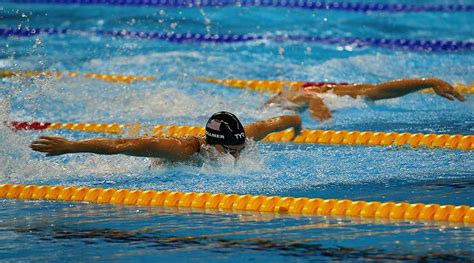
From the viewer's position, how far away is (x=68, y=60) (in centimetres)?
1001

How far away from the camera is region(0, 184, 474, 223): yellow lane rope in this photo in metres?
4.63

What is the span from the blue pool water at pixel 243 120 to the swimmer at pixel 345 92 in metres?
0.09

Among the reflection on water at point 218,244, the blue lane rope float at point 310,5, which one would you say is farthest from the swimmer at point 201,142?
the blue lane rope float at point 310,5

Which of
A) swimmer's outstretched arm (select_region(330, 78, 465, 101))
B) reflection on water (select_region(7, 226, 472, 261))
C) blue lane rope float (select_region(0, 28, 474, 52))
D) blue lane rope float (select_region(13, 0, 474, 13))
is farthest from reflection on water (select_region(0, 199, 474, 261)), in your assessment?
blue lane rope float (select_region(13, 0, 474, 13))

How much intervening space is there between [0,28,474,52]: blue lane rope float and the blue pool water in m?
0.16

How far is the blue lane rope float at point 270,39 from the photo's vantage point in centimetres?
1013

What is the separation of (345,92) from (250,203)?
295 centimetres

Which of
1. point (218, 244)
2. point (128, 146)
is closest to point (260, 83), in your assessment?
point (128, 146)

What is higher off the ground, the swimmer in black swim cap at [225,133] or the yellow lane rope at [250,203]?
the swimmer in black swim cap at [225,133]

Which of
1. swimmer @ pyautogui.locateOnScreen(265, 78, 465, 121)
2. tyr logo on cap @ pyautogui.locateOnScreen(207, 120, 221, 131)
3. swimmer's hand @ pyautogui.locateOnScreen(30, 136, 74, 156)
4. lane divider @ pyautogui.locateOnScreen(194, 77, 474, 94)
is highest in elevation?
swimmer's hand @ pyautogui.locateOnScreen(30, 136, 74, 156)

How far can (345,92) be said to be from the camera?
775 cm

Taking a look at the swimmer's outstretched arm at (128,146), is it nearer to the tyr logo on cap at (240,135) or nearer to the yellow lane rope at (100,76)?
the tyr logo on cap at (240,135)

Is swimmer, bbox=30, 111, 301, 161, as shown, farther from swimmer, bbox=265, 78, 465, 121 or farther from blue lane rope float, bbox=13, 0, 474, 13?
blue lane rope float, bbox=13, 0, 474, 13

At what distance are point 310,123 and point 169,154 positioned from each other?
2154 millimetres
